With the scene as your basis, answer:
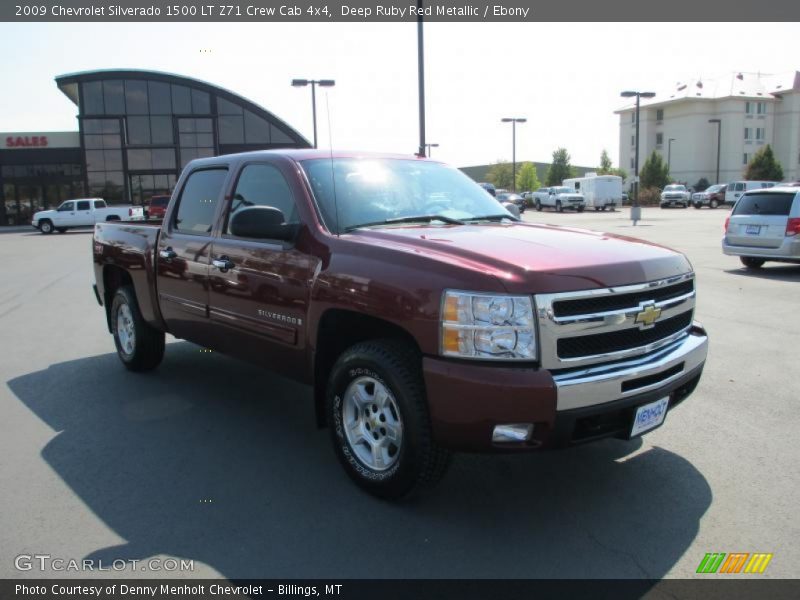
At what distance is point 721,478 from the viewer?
3932mm

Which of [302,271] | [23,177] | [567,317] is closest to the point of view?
[567,317]

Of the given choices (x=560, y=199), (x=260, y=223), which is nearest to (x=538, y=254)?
(x=260, y=223)

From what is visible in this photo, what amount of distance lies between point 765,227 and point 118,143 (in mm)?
44462

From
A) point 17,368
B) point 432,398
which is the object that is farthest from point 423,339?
point 17,368

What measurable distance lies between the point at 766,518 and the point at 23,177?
174 feet

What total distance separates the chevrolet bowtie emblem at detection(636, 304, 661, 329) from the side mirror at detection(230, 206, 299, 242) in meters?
2.11

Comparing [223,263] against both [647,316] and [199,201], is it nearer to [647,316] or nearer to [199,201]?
[199,201]

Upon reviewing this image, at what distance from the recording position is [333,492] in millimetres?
3855

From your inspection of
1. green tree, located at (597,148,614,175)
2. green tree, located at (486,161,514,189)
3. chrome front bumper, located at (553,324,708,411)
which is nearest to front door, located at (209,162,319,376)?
chrome front bumper, located at (553,324,708,411)

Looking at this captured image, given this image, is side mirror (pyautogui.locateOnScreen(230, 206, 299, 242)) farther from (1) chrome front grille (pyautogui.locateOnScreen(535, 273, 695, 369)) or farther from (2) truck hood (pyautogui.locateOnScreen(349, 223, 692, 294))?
(1) chrome front grille (pyautogui.locateOnScreen(535, 273, 695, 369))

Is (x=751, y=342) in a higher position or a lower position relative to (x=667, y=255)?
lower

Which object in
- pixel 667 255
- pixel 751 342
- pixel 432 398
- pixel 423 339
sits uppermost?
pixel 667 255

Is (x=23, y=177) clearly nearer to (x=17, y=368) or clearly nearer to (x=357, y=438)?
(x=17, y=368)

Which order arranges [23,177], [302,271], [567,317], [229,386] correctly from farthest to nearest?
[23,177] → [229,386] → [302,271] → [567,317]
